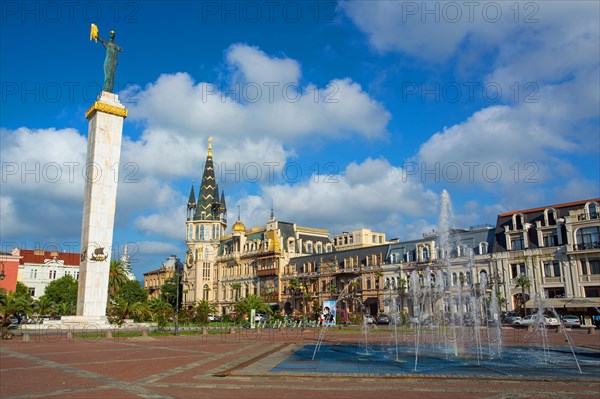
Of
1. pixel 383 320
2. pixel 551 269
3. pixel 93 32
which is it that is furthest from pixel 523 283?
pixel 93 32

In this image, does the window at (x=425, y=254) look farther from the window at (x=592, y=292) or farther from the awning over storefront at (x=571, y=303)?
→ the window at (x=592, y=292)

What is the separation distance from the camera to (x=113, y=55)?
170 feet

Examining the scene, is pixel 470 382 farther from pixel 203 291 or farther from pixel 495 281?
pixel 203 291

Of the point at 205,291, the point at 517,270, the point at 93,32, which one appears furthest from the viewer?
the point at 205,291

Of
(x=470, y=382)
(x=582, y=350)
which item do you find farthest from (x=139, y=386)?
(x=582, y=350)

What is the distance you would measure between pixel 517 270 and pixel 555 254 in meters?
4.83

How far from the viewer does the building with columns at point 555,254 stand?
5525cm

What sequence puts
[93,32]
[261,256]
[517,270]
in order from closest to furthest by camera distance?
[93,32] < [517,270] < [261,256]

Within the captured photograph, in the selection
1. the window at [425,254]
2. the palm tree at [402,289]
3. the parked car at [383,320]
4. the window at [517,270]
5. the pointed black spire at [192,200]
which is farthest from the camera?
the pointed black spire at [192,200]

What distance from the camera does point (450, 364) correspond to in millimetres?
19203

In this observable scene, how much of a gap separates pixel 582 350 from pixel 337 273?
186 ft

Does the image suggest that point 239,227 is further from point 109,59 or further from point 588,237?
point 588,237

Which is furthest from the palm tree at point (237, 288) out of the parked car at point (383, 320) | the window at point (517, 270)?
the window at point (517, 270)

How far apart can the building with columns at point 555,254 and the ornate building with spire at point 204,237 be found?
214 feet
